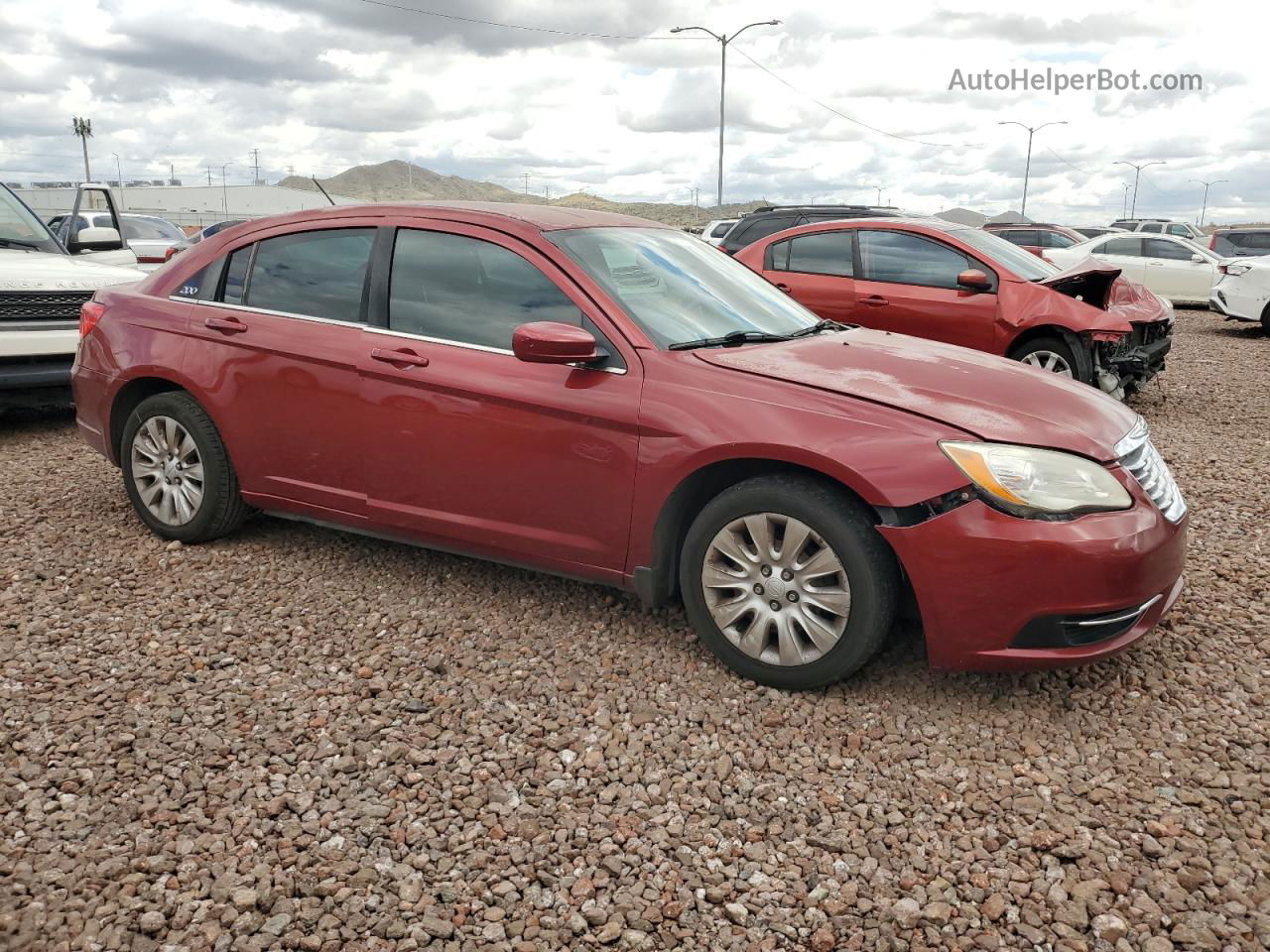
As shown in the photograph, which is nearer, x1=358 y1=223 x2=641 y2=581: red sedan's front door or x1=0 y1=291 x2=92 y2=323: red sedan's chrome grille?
x1=358 y1=223 x2=641 y2=581: red sedan's front door

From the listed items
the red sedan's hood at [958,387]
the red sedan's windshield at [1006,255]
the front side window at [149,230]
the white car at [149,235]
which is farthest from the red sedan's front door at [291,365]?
the front side window at [149,230]

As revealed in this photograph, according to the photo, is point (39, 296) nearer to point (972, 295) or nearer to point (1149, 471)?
point (972, 295)

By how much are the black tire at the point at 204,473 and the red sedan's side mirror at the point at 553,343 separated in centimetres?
189

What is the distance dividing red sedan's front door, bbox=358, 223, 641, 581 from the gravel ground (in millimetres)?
447

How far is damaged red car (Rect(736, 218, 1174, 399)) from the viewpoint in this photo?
323 inches

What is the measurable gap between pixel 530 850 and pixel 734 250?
8.69m

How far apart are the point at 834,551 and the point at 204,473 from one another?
10.0ft

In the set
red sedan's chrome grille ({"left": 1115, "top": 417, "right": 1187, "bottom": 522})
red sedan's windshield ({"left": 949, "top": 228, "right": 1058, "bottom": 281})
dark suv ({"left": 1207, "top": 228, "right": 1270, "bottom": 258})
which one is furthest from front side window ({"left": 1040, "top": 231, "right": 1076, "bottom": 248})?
red sedan's chrome grille ({"left": 1115, "top": 417, "right": 1187, "bottom": 522})

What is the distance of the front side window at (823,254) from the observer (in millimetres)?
8898

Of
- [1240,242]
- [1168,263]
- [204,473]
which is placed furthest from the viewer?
[1240,242]

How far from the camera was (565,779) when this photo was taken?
317cm

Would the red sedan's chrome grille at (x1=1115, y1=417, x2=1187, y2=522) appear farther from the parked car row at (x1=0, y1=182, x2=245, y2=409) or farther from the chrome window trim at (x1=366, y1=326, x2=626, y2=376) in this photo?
the parked car row at (x1=0, y1=182, x2=245, y2=409)

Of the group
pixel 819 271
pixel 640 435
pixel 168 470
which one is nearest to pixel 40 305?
pixel 168 470

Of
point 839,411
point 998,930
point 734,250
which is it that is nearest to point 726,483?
point 839,411
